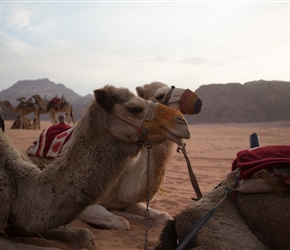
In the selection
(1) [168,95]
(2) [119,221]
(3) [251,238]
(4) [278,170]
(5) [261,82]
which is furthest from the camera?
(5) [261,82]

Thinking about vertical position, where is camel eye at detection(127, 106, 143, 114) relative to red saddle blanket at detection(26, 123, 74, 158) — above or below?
above

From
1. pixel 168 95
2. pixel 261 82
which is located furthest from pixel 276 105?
pixel 168 95

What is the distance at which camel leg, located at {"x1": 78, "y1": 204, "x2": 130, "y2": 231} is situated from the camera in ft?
13.4

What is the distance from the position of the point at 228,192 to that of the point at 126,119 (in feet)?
3.47

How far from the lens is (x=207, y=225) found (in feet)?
7.38

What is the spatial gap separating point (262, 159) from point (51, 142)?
2817 millimetres

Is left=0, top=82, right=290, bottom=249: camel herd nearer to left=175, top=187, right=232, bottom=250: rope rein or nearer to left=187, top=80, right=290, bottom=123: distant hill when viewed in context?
left=175, top=187, right=232, bottom=250: rope rein

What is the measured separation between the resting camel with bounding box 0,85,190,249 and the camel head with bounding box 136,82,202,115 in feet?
4.84

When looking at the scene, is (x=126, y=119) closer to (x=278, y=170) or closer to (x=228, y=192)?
(x=228, y=192)

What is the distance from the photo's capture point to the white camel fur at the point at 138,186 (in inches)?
162

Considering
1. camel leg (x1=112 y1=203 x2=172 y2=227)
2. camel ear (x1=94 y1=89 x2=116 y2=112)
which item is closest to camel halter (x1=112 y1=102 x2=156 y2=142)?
camel ear (x1=94 y1=89 x2=116 y2=112)

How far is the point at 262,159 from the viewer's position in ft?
8.04

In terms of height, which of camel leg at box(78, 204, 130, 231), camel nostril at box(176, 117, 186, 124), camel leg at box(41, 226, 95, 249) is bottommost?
camel leg at box(78, 204, 130, 231)

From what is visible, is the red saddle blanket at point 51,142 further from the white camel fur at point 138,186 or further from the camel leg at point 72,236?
the camel leg at point 72,236
